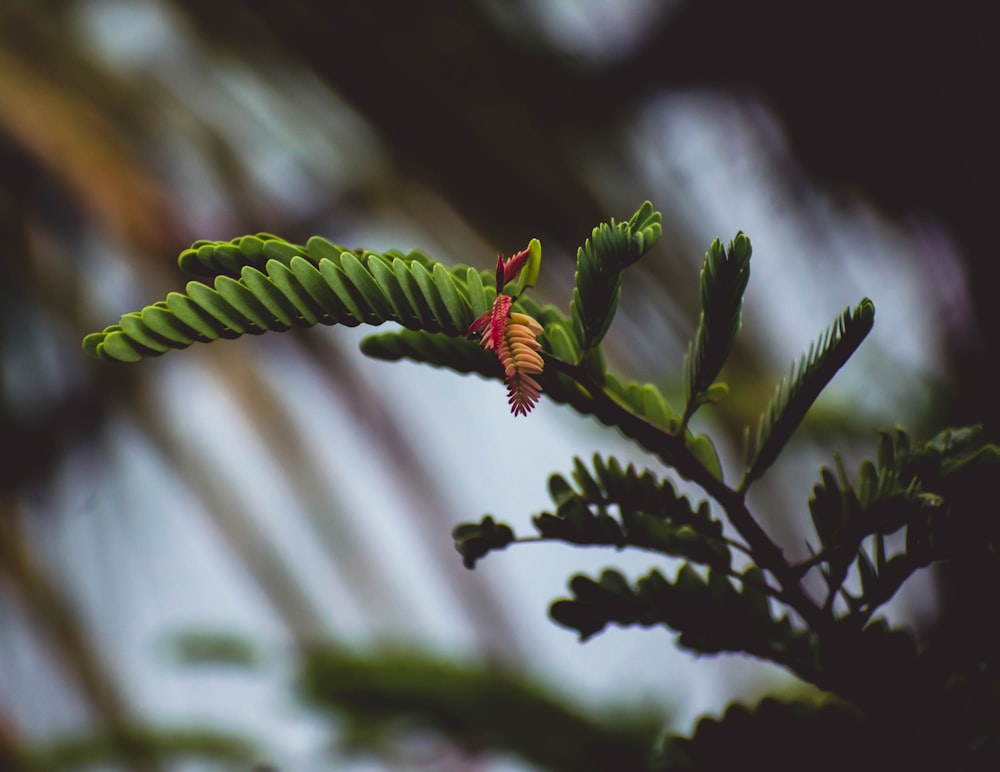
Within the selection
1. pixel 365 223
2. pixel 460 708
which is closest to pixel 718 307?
pixel 460 708

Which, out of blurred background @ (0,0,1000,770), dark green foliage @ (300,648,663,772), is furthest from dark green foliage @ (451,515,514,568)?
blurred background @ (0,0,1000,770)

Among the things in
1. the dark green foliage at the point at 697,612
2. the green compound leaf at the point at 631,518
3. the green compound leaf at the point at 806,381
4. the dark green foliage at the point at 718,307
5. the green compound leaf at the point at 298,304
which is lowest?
the dark green foliage at the point at 697,612

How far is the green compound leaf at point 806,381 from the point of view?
0.16 m

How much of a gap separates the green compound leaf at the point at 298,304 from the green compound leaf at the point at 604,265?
20mm

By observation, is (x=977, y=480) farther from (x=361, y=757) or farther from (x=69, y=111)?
(x=69, y=111)

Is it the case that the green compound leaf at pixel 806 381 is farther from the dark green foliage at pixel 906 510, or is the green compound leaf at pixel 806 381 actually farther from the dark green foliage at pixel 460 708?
the dark green foliage at pixel 460 708

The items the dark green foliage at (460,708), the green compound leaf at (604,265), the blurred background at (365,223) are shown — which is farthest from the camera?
the blurred background at (365,223)

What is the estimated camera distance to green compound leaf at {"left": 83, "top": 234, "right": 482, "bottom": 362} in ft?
0.49

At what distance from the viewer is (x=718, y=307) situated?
0.53 feet

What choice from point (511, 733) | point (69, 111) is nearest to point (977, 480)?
point (511, 733)

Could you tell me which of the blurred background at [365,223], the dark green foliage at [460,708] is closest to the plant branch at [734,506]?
the dark green foliage at [460,708]

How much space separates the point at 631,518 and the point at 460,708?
0.59 ft

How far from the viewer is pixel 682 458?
0.53 ft

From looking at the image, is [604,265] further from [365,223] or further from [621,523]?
[365,223]
